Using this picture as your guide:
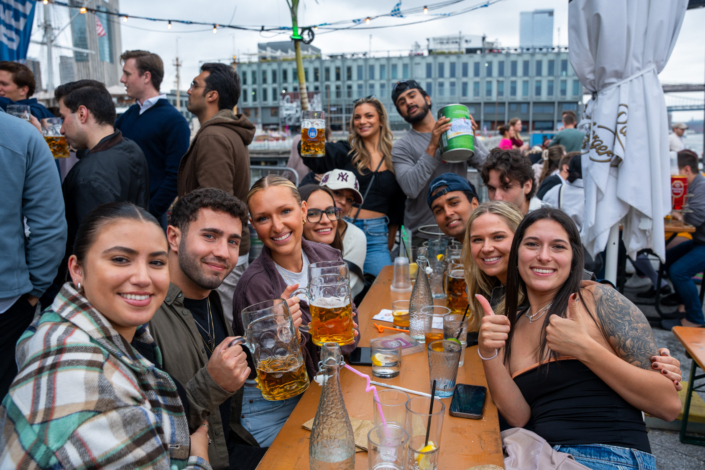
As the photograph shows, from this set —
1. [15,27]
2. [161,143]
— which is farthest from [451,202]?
[15,27]

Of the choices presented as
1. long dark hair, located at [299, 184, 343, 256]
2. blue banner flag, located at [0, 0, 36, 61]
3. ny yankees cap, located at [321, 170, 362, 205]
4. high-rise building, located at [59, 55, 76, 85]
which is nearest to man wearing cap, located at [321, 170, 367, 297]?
ny yankees cap, located at [321, 170, 362, 205]

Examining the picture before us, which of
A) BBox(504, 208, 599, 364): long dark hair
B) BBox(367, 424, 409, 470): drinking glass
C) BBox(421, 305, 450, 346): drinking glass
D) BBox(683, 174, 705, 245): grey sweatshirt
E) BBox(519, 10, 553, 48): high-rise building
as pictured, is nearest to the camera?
BBox(367, 424, 409, 470): drinking glass

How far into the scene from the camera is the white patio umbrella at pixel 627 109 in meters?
2.58

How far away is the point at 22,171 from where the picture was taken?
2102 millimetres

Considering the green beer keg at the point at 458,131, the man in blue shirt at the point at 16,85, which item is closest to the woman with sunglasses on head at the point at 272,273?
the green beer keg at the point at 458,131

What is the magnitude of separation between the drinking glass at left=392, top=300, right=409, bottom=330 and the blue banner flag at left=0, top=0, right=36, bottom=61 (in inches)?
190

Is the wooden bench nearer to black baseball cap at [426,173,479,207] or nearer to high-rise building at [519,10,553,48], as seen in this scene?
black baseball cap at [426,173,479,207]

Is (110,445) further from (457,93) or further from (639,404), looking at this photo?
(457,93)

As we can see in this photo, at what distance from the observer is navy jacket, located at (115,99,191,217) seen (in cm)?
351

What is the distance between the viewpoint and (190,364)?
163 centimetres

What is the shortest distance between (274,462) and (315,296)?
1.70 feet

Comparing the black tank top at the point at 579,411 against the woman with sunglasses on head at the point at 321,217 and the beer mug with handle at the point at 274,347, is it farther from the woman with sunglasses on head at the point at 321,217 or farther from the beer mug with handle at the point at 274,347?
the woman with sunglasses on head at the point at 321,217

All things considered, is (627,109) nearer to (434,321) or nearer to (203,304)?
(434,321)

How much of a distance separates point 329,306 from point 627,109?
231 cm
